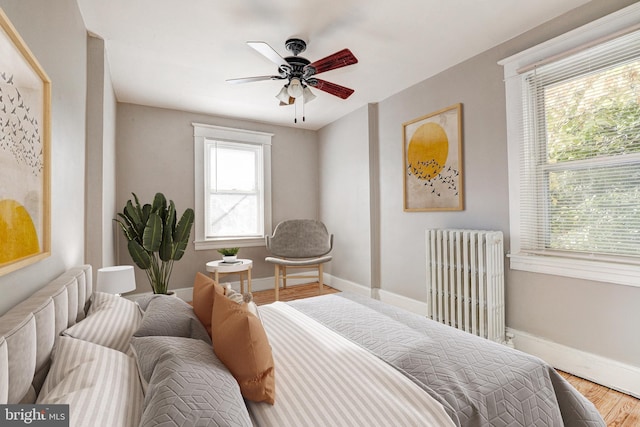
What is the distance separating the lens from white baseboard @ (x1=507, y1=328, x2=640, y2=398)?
A: 6.21ft

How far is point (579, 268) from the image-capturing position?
210 cm

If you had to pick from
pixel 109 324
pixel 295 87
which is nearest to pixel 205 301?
pixel 109 324

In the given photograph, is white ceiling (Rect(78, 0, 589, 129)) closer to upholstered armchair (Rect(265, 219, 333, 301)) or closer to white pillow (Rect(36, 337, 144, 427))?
upholstered armchair (Rect(265, 219, 333, 301))

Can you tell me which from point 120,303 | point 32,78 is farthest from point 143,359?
point 32,78

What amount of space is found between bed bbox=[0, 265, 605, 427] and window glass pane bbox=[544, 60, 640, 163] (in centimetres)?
164

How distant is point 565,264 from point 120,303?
9.39ft

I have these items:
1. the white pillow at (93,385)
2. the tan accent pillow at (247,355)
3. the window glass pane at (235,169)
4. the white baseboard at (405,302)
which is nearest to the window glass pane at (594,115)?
the white baseboard at (405,302)

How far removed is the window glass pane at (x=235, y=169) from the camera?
4.34m

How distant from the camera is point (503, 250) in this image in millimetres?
2512

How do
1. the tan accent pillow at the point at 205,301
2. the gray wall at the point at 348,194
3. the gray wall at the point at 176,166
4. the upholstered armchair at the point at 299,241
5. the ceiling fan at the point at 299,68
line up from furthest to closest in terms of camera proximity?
the upholstered armchair at the point at 299,241 < the gray wall at the point at 348,194 < the gray wall at the point at 176,166 < the ceiling fan at the point at 299,68 < the tan accent pillow at the point at 205,301

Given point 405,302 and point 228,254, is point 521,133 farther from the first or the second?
point 228,254

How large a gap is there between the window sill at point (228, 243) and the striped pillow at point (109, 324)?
8.33ft

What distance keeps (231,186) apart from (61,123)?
110 inches

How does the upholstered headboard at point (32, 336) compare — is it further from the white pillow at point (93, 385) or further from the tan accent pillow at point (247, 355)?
the tan accent pillow at point (247, 355)
